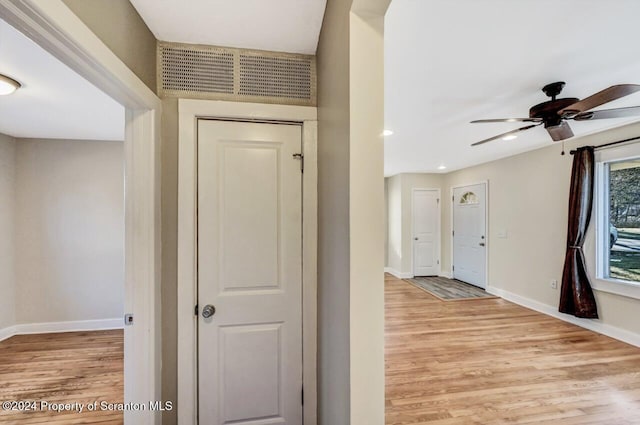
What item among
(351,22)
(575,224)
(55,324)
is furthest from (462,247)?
(55,324)

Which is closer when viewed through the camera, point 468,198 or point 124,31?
point 124,31

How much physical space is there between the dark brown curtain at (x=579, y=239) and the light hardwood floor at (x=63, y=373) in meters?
4.80

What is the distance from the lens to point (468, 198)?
550cm

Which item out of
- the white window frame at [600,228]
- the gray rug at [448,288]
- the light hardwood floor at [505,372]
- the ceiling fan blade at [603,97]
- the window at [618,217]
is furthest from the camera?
the gray rug at [448,288]

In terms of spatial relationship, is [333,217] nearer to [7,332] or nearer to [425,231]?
[7,332]

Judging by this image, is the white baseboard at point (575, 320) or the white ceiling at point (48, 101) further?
the white baseboard at point (575, 320)

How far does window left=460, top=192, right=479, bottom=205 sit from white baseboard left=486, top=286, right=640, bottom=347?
1.67 m

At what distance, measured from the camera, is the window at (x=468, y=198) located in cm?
528

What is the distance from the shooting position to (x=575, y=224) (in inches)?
131

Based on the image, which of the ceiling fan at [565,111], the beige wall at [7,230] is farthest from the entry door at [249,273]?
the beige wall at [7,230]

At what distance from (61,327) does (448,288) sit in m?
5.88

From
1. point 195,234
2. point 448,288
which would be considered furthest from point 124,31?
point 448,288

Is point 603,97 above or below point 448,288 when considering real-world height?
above

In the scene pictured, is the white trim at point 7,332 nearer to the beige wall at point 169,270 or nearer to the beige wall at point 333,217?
the beige wall at point 169,270
